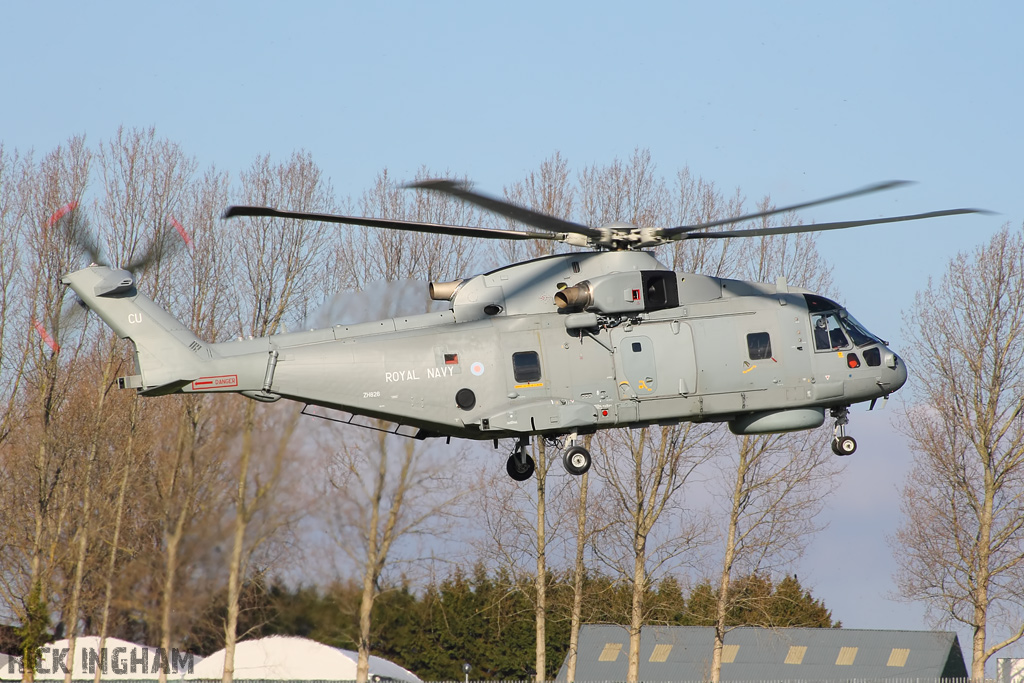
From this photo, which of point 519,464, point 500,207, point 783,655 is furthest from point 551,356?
point 783,655

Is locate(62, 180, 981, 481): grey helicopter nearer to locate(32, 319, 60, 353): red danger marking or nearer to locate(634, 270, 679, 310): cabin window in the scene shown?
locate(634, 270, 679, 310): cabin window

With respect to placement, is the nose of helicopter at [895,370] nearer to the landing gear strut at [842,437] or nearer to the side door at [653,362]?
the landing gear strut at [842,437]

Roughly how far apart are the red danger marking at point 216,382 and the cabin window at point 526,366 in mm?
→ 4030

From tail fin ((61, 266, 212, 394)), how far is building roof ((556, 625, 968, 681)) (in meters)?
30.1

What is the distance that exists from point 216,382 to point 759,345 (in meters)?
8.19

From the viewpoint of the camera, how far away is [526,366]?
16.9m

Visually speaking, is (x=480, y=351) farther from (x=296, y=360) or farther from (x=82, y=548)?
(x=82, y=548)

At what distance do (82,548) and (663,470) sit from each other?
15668 mm

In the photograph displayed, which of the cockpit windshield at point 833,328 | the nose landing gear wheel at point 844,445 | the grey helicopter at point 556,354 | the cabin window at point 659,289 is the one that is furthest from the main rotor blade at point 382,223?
the nose landing gear wheel at point 844,445

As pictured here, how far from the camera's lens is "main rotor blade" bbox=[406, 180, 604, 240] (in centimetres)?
1321

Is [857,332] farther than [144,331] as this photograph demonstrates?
Yes

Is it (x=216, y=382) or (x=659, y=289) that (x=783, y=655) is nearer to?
(x=659, y=289)

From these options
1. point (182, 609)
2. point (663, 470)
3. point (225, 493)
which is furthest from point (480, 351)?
point (663, 470)

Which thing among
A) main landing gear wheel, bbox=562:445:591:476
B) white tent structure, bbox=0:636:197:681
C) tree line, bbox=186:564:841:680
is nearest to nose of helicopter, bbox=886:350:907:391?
main landing gear wheel, bbox=562:445:591:476
